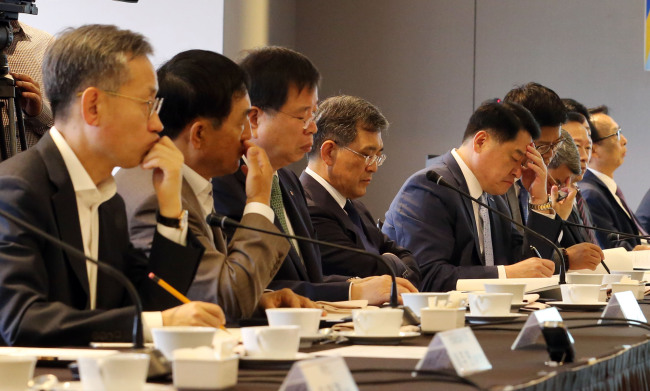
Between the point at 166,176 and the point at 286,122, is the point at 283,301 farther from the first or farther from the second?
the point at 286,122

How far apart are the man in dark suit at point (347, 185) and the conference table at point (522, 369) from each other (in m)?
1.22

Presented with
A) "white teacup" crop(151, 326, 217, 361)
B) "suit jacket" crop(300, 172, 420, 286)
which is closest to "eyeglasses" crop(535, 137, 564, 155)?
"suit jacket" crop(300, 172, 420, 286)

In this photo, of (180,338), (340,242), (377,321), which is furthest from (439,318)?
(340,242)

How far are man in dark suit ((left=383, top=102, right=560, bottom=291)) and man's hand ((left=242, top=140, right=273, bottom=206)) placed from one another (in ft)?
3.88

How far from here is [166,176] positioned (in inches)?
79.3

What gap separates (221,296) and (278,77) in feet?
2.93

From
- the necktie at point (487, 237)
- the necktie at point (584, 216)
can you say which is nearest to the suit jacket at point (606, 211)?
the necktie at point (584, 216)

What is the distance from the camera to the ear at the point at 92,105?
1.89 m

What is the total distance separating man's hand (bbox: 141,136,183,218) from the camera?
6.58ft

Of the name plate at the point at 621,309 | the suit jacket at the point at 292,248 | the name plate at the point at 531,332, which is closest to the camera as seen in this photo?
the name plate at the point at 531,332

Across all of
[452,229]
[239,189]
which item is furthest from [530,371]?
[452,229]

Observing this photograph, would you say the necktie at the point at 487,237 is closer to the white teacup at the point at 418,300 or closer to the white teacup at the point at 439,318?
the white teacup at the point at 418,300

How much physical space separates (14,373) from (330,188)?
223cm

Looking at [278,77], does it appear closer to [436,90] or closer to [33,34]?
[33,34]
